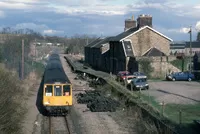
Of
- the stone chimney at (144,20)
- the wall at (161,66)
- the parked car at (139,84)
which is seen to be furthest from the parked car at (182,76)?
the parked car at (139,84)

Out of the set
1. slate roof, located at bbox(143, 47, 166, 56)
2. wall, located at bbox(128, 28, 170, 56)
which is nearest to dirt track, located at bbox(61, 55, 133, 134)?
slate roof, located at bbox(143, 47, 166, 56)

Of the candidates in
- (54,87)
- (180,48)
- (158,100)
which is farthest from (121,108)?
(180,48)

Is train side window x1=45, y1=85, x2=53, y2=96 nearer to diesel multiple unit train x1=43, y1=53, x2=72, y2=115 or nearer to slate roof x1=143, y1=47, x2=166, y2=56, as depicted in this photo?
diesel multiple unit train x1=43, y1=53, x2=72, y2=115

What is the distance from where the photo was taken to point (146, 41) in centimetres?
5009

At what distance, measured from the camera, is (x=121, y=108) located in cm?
2495

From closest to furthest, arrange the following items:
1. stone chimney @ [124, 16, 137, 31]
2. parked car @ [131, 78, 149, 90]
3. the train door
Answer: the train door
parked car @ [131, 78, 149, 90]
stone chimney @ [124, 16, 137, 31]

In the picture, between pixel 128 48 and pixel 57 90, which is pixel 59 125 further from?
pixel 128 48

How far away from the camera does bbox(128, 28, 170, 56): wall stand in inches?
1946

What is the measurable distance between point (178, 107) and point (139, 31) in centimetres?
2646

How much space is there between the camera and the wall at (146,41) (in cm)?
4944

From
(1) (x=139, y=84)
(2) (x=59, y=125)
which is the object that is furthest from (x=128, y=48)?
(2) (x=59, y=125)

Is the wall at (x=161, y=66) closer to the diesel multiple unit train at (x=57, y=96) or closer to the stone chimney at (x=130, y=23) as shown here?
the stone chimney at (x=130, y=23)

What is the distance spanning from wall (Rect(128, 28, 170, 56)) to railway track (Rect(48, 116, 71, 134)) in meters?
28.4

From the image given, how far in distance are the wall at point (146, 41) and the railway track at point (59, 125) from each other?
93.1ft
